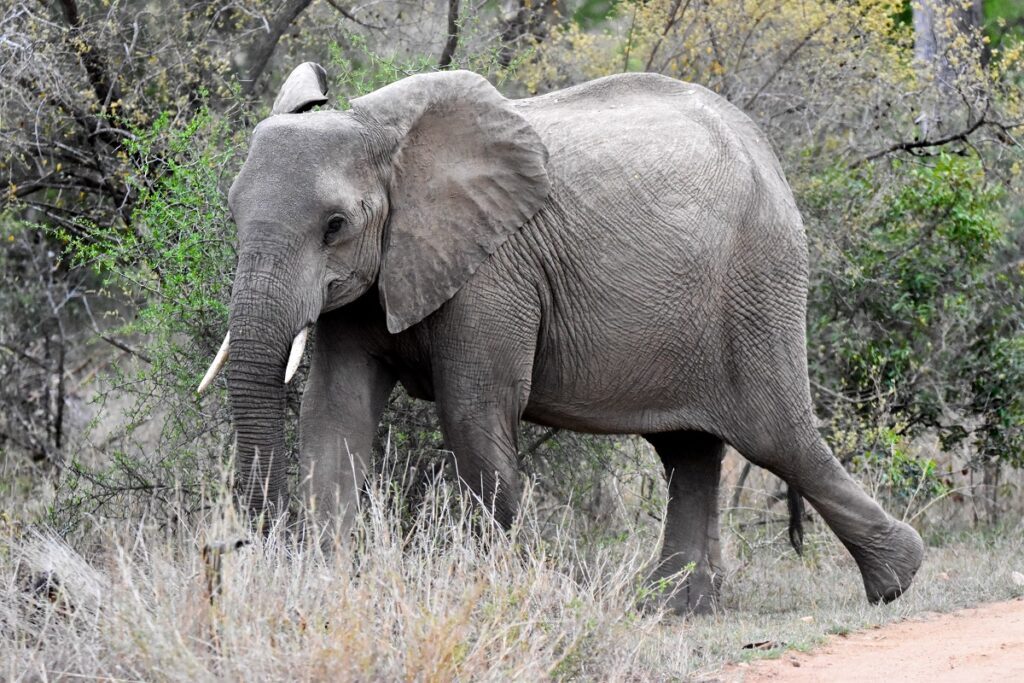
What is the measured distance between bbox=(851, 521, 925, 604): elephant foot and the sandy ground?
640 mm

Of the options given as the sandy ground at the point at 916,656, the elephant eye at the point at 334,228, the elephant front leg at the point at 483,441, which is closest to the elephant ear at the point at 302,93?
the elephant eye at the point at 334,228

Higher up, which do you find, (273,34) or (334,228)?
(273,34)

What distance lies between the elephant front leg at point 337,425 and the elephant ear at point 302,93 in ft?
3.33

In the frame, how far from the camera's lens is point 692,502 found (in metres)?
8.18

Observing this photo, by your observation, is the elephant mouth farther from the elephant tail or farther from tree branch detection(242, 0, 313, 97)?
tree branch detection(242, 0, 313, 97)

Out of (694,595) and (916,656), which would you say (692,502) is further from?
(916,656)

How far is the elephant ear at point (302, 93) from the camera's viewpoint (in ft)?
22.2

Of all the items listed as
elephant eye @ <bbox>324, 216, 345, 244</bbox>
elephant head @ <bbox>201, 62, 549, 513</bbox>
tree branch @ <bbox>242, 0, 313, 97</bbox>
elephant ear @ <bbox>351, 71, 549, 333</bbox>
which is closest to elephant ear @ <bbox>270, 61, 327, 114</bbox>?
elephant head @ <bbox>201, 62, 549, 513</bbox>

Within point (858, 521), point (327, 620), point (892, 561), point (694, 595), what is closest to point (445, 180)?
point (327, 620)

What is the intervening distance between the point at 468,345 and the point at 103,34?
418 cm

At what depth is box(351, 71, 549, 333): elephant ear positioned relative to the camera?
6.65 m

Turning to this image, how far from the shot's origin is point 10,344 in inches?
409

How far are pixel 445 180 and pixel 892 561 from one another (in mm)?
3040

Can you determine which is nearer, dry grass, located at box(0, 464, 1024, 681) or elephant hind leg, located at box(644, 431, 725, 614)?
dry grass, located at box(0, 464, 1024, 681)
